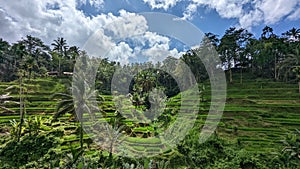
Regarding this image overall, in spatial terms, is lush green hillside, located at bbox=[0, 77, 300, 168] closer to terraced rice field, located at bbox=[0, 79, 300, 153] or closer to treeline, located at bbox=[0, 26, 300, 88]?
terraced rice field, located at bbox=[0, 79, 300, 153]

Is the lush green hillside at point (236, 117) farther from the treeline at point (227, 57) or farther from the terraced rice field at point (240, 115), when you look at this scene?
the treeline at point (227, 57)

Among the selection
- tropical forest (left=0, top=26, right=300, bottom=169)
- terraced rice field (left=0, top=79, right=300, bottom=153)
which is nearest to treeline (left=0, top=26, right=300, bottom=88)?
tropical forest (left=0, top=26, right=300, bottom=169)

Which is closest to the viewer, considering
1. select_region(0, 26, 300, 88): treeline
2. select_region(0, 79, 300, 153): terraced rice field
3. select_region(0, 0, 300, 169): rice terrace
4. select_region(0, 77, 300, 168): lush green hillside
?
select_region(0, 0, 300, 169): rice terrace

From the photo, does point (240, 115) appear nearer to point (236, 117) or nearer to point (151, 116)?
point (236, 117)

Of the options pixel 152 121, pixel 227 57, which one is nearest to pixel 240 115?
pixel 152 121

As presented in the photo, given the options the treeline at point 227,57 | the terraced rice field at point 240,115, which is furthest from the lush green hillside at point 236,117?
the treeline at point 227,57

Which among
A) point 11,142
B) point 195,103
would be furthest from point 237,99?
point 11,142

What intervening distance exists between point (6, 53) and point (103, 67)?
14.8 metres

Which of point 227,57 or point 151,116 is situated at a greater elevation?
point 227,57

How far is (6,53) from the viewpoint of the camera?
3641 centimetres

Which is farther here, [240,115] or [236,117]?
[240,115]

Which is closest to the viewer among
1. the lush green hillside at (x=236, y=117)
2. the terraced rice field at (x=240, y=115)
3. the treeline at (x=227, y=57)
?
the lush green hillside at (x=236, y=117)

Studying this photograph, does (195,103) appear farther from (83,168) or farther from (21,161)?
(83,168)

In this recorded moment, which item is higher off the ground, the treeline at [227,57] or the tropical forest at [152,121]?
the treeline at [227,57]
